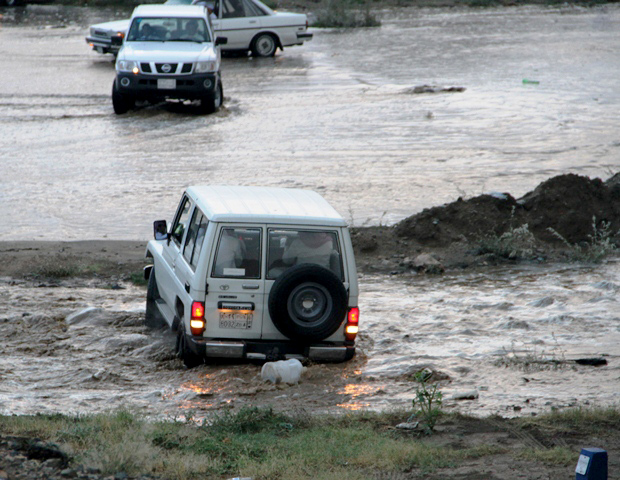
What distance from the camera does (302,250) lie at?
25.8 ft

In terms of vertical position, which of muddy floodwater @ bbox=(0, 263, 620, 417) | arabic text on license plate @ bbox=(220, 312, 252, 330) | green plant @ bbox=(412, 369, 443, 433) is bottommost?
muddy floodwater @ bbox=(0, 263, 620, 417)

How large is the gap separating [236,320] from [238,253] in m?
0.56

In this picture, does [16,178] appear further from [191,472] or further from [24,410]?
[191,472]

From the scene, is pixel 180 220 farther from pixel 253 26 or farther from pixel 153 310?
pixel 253 26

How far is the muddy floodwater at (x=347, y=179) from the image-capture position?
7.89 m

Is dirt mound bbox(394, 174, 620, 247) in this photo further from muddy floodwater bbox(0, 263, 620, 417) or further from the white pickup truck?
the white pickup truck

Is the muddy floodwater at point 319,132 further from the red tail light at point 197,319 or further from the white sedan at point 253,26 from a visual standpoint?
the red tail light at point 197,319

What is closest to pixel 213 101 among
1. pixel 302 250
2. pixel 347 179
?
pixel 347 179

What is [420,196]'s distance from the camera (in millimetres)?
14266

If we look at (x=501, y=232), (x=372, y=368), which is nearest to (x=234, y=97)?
(x=501, y=232)

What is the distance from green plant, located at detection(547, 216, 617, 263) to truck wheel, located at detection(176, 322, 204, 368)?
568cm

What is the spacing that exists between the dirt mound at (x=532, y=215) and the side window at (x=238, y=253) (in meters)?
4.88

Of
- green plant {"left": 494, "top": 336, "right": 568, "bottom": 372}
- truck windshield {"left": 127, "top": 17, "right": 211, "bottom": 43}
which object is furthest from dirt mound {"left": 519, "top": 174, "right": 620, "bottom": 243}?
truck windshield {"left": 127, "top": 17, "right": 211, "bottom": 43}

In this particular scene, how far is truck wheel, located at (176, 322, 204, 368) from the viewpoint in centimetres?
789
